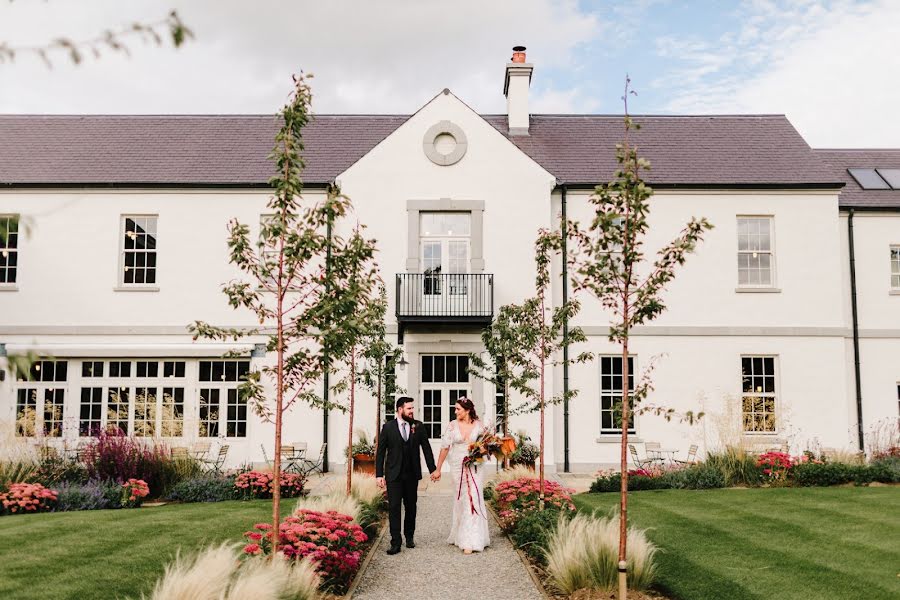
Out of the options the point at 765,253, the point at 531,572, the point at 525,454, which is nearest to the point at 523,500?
the point at 531,572

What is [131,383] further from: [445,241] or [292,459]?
[445,241]

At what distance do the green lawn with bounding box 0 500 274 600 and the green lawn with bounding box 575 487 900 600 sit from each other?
16.6 ft

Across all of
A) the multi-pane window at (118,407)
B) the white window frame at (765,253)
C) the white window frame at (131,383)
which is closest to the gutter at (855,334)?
the white window frame at (765,253)

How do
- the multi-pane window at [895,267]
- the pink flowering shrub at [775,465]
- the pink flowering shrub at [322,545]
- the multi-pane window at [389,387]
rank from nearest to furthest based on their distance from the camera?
the pink flowering shrub at [322,545] < the pink flowering shrub at [775,465] < the multi-pane window at [389,387] < the multi-pane window at [895,267]

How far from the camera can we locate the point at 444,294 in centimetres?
1884

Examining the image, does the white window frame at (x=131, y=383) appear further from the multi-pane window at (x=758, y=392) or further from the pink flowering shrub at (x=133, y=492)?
the multi-pane window at (x=758, y=392)

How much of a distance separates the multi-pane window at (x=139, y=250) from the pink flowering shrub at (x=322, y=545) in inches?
524

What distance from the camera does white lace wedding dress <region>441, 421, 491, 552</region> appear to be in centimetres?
959

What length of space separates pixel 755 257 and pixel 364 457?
446 inches

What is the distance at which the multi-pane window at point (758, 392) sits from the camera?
62.6 ft

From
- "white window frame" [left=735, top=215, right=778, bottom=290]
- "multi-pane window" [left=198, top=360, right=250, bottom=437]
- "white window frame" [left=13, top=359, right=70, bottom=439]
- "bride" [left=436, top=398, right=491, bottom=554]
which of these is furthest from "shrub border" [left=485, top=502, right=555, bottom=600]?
"white window frame" [left=13, top=359, right=70, bottom=439]

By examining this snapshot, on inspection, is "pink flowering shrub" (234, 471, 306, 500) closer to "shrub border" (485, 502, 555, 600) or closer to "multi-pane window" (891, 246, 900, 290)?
"shrub border" (485, 502, 555, 600)

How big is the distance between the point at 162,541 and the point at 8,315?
41.8ft

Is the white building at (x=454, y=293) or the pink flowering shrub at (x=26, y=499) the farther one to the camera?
the white building at (x=454, y=293)
